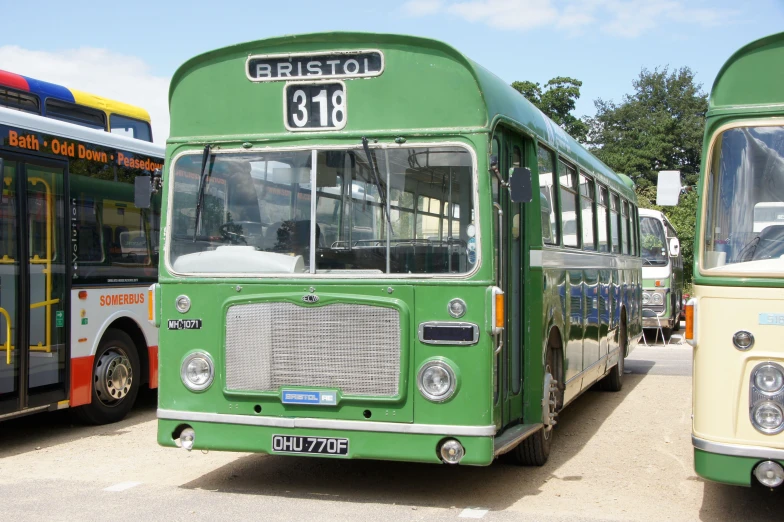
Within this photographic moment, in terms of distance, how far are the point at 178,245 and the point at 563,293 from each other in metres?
3.71

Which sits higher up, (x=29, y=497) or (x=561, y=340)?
(x=561, y=340)

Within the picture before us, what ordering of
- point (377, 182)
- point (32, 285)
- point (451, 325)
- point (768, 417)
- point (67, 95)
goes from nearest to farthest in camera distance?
1. point (768, 417)
2. point (451, 325)
3. point (377, 182)
4. point (32, 285)
5. point (67, 95)

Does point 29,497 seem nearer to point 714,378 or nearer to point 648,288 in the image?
point 714,378

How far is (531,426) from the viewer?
7.78 m

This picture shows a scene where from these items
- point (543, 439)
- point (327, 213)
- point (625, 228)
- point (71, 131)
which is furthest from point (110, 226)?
point (625, 228)

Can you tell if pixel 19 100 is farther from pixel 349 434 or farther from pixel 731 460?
pixel 731 460

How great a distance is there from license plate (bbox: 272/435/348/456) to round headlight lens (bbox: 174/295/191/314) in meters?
1.16

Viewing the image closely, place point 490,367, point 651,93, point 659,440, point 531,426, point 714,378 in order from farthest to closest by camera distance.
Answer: point 651,93
point 659,440
point 531,426
point 490,367
point 714,378

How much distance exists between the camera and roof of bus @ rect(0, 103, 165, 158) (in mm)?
8867

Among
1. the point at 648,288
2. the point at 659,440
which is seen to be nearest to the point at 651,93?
the point at 648,288

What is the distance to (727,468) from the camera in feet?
18.8

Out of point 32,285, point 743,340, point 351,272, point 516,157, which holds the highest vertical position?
point 516,157

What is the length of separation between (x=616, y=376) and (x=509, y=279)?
631 cm

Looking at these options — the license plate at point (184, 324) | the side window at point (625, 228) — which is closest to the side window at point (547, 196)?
the license plate at point (184, 324)
